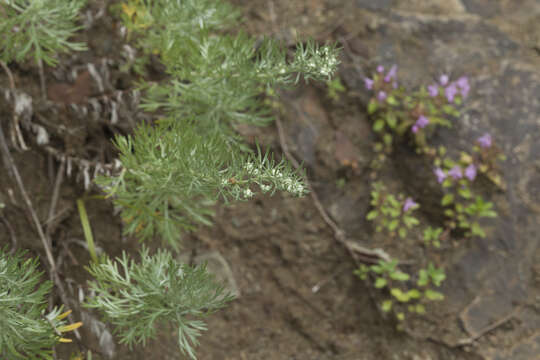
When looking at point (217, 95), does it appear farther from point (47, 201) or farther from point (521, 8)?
point (521, 8)

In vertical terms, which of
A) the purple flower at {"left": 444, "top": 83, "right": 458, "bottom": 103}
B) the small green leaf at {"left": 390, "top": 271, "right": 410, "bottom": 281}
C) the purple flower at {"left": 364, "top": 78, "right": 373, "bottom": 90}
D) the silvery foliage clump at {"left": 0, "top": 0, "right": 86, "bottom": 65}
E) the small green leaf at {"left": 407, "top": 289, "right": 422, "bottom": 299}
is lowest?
the small green leaf at {"left": 407, "top": 289, "right": 422, "bottom": 299}

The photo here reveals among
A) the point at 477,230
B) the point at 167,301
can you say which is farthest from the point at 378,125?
the point at 167,301

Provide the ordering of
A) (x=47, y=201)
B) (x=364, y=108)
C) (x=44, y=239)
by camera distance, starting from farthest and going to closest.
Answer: (x=364, y=108), (x=47, y=201), (x=44, y=239)

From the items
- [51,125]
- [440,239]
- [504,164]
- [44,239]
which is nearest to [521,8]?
[504,164]

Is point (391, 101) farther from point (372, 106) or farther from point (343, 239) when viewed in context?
point (343, 239)

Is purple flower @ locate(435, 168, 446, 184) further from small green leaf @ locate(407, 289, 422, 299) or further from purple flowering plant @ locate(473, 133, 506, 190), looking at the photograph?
small green leaf @ locate(407, 289, 422, 299)

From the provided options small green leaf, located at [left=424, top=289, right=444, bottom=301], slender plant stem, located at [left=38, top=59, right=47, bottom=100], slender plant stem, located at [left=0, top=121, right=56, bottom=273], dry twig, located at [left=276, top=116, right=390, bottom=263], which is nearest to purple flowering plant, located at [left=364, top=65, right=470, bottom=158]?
dry twig, located at [left=276, top=116, right=390, bottom=263]

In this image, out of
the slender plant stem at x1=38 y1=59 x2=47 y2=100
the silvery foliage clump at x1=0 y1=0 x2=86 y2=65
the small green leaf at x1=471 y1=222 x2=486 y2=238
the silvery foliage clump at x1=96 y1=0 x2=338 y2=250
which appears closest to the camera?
the silvery foliage clump at x1=96 y1=0 x2=338 y2=250
